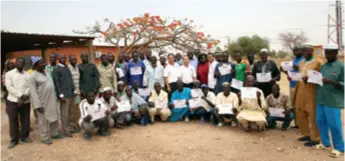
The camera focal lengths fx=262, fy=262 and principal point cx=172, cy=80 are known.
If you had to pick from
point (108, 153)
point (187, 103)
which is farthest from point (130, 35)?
point (108, 153)

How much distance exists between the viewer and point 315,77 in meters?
4.51

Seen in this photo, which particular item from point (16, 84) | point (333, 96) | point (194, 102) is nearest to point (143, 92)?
point (194, 102)

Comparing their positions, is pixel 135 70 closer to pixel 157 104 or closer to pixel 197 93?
pixel 157 104

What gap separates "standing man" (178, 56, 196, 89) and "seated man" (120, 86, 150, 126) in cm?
127

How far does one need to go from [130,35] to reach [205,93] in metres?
7.61

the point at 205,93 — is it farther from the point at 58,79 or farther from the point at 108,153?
the point at 58,79

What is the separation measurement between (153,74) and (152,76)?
62mm

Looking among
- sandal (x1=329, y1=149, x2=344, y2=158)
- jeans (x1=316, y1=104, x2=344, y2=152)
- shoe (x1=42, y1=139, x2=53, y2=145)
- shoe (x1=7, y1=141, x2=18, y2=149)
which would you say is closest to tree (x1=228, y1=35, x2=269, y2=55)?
jeans (x1=316, y1=104, x2=344, y2=152)

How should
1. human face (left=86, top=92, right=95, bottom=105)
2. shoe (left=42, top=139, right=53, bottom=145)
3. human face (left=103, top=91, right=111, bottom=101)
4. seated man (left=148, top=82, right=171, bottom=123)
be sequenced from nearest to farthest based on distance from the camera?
shoe (left=42, top=139, right=53, bottom=145)
human face (left=86, top=92, right=95, bottom=105)
human face (left=103, top=91, right=111, bottom=101)
seated man (left=148, top=82, right=171, bottom=123)

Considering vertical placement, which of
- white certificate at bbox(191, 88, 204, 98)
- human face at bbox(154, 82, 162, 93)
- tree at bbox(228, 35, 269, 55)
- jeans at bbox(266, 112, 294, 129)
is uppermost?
tree at bbox(228, 35, 269, 55)

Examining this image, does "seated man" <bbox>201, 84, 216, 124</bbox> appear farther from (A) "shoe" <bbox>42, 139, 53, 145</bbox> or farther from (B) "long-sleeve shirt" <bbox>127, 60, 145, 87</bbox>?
(A) "shoe" <bbox>42, 139, 53, 145</bbox>

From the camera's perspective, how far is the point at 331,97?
14.4 feet

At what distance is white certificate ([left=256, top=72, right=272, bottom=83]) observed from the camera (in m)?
6.16

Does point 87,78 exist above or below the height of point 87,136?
above
